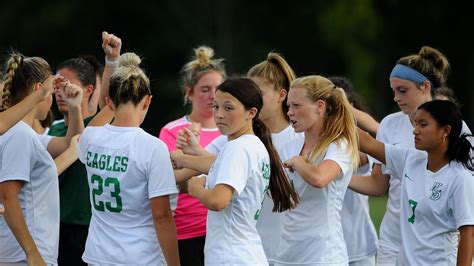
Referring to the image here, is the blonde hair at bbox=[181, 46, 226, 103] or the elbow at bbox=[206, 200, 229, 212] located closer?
the elbow at bbox=[206, 200, 229, 212]

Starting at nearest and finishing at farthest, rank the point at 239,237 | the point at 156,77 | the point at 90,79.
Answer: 1. the point at 239,237
2. the point at 90,79
3. the point at 156,77

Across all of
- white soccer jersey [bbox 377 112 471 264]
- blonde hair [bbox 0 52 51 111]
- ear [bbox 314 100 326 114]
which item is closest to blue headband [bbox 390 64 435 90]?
white soccer jersey [bbox 377 112 471 264]

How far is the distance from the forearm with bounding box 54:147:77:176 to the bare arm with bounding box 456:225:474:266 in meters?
2.50

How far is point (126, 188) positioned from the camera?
5.59 meters

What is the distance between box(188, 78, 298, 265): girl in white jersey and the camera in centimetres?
532

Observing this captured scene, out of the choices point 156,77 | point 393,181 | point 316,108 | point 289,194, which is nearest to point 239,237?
→ point 289,194

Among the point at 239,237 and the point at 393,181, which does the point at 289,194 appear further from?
the point at 393,181

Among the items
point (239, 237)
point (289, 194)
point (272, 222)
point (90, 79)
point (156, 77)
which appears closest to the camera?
point (239, 237)

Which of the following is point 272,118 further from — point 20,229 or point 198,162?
point 20,229

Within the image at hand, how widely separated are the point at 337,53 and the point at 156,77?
5.24 metres

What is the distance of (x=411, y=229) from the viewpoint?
607 cm

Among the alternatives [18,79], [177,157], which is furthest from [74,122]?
[177,157]

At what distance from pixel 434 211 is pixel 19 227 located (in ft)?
7.80

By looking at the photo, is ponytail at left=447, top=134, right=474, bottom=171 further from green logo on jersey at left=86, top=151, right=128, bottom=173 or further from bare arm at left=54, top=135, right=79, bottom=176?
bare arm at left=54, top=135, right=79, bottom=176
